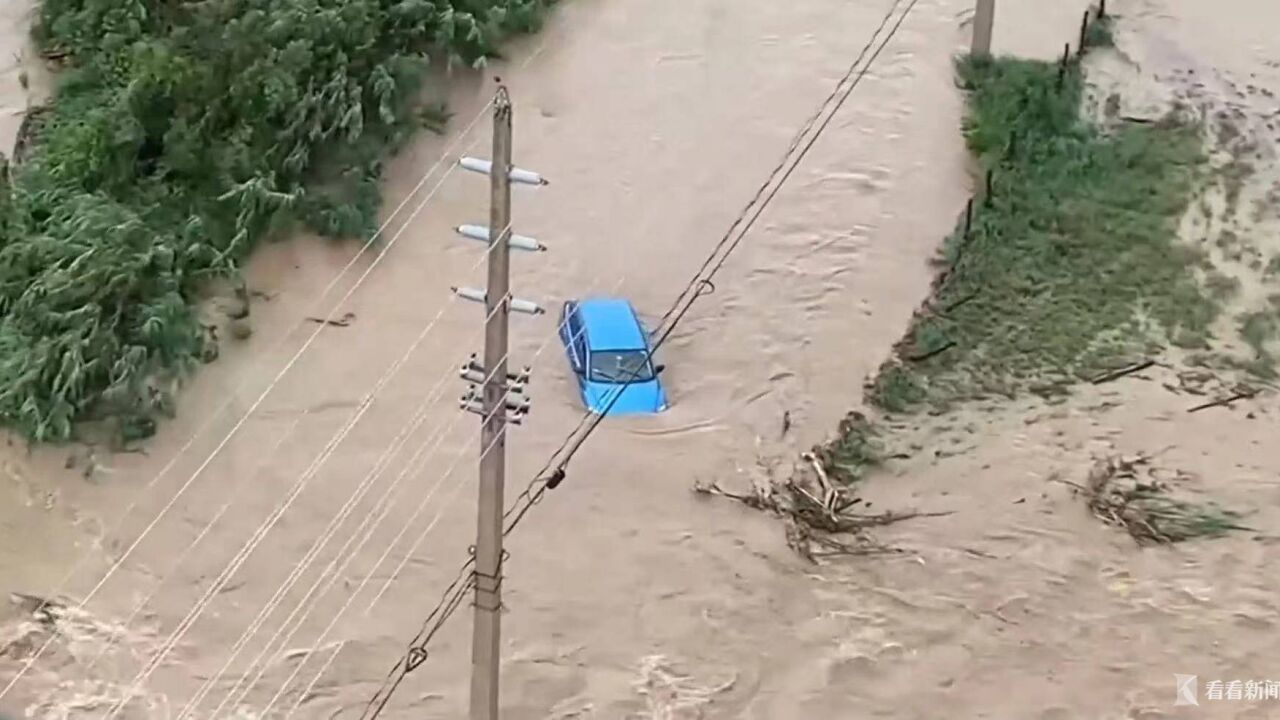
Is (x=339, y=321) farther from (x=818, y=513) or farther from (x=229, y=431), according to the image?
(x=818, y=513)

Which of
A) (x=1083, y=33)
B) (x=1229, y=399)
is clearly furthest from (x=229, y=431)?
(x=1083, y=33)

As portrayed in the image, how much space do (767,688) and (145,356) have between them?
508 cm

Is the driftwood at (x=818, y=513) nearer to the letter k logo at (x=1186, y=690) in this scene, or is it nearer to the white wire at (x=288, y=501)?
the letter k logo at (x=1186, y=690)

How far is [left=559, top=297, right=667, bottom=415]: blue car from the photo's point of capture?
1181cm

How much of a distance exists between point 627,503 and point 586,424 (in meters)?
0.76

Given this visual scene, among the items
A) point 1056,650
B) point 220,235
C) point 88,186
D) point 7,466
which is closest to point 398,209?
point 220,235

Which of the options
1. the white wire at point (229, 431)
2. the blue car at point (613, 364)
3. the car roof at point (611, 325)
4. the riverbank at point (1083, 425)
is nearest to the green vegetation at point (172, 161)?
the white wire at point (229, 431)

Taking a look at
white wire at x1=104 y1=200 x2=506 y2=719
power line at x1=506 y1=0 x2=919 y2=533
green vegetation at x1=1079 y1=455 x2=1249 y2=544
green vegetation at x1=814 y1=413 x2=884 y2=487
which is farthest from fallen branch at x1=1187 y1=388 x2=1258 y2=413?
white wire at x1=104 y1=200 x2=506 y2=719

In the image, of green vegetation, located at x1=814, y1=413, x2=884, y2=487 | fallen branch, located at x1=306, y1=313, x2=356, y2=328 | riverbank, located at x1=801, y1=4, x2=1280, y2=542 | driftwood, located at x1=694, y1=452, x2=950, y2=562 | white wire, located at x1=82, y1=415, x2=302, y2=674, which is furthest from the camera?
fallen branch, located at x1=306, y1=313, x2=356, y2=328

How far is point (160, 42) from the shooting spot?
13.8 m

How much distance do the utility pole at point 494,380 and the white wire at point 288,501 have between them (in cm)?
312

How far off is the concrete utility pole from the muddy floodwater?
0.72m

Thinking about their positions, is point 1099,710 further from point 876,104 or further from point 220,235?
point 220,235

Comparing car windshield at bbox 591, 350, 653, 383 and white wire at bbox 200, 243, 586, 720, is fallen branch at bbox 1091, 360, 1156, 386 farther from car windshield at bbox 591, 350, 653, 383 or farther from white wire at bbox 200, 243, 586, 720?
white wire at bbox 200, 243, 586, 720
